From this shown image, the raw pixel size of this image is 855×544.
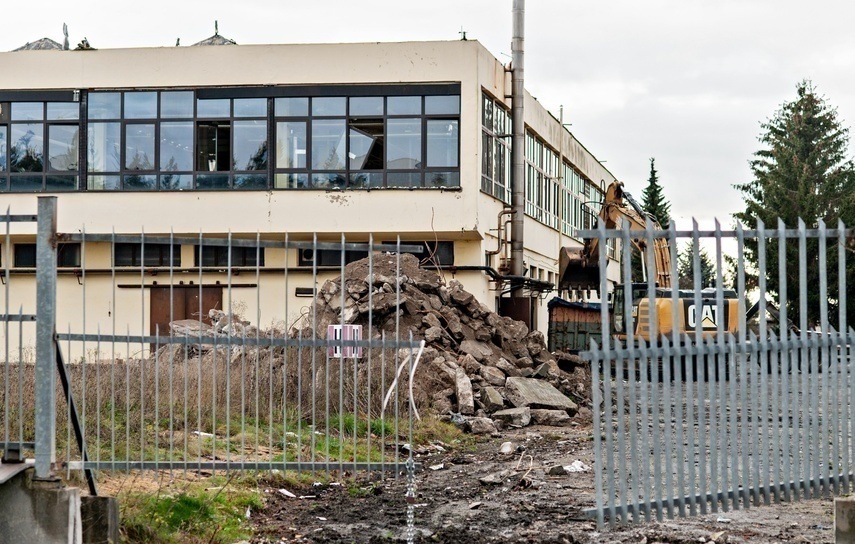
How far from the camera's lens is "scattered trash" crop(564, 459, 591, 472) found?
1405cm

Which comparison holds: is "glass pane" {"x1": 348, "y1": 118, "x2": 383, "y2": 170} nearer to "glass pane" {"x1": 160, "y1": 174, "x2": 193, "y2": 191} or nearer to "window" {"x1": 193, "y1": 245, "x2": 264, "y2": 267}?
"window" {"x1": 193, "y1": 245, "x2": 264, "y2": 267}

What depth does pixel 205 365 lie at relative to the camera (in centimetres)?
1542

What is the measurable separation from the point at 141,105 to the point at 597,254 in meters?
14.4

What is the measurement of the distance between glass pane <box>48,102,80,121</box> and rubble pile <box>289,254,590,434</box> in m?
11.6

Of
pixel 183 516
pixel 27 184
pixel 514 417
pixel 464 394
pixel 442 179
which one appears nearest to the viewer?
pixel 183 516

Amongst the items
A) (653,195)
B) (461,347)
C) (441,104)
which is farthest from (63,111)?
(653,195)

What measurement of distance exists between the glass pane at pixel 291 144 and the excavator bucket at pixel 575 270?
31.9ft

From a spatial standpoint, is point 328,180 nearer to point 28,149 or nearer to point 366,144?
point 366,144

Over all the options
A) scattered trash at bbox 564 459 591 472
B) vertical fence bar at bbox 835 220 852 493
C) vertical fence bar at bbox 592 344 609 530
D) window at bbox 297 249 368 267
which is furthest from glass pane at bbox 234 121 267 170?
vertical fence bar at bbox 592 344 609 530

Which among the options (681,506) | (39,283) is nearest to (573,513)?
(681,506)

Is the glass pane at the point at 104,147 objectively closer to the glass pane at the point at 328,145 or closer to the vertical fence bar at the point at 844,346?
the glass pane at the point at 328,145

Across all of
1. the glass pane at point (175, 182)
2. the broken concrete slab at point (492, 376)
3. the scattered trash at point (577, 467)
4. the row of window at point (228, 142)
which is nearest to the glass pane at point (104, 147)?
the row of window at point (228, 142)

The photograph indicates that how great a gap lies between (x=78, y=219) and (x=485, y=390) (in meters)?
16.3

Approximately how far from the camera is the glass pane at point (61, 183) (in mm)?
32625
